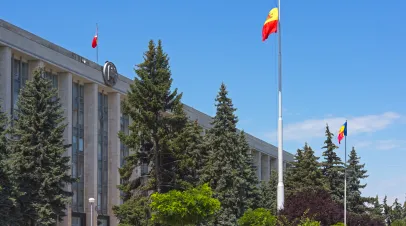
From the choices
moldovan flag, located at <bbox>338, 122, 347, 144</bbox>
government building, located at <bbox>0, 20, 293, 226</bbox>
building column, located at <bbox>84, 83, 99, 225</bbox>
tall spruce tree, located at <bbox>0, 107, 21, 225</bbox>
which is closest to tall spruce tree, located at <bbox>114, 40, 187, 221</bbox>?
government building, located at <bbox>0, 20, 293, 226</bbox>

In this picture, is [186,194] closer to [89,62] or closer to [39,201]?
[39,201]

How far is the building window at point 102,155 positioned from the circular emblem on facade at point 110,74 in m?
1.60

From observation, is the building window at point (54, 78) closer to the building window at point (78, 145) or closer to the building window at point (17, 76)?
the building window at point (78, 145)

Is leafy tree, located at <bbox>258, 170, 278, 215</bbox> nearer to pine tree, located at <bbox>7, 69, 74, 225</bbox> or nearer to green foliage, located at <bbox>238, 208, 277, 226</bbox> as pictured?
green foliage, located at <bbox>238, 208, 277, 226</bbox>

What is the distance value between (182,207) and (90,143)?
23165 mm

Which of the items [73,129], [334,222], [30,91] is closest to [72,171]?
[73,129]

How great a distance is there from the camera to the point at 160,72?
4259 cm

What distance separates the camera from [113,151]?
58594 millimetres

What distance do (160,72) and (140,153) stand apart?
15.4 ft

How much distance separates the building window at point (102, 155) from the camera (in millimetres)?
56469

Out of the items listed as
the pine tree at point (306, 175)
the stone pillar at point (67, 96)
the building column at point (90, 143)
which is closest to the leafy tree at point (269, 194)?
the pine tree at point (306, 175)

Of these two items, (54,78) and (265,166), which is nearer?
(54,78)

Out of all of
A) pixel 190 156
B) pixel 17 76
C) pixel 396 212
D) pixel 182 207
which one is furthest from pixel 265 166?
pixel 182 207

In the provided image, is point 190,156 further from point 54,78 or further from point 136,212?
point 54,78
